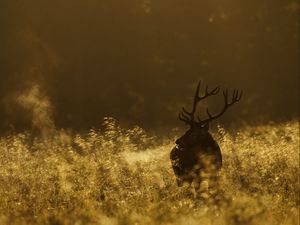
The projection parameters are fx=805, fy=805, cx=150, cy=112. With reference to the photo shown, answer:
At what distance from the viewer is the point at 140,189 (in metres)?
10.5

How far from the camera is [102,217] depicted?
8.27 meters

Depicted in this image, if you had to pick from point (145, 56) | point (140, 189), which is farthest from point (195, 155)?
point (145, 56)

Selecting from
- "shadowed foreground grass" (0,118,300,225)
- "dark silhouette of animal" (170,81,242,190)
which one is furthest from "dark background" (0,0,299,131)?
"dark silhouette of animal" (170,81,242,190)

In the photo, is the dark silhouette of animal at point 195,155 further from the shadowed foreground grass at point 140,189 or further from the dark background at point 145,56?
the dark background at point 145,56

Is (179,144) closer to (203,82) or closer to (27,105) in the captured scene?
(27,105)

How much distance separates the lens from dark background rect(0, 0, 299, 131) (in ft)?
112

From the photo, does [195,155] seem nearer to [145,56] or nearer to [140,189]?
[140,189]

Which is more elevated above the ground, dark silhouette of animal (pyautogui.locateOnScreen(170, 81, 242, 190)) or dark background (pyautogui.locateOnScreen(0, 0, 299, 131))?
dark background (pyautogui.locateOnScreen(0, 0, 299, 131))

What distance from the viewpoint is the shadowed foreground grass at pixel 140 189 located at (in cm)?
838

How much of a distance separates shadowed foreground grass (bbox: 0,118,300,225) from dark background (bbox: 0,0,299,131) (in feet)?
58.6

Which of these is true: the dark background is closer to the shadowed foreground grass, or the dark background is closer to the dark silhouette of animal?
the shadowed foreground grass

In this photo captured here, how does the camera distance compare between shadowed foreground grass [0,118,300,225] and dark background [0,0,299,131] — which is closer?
shadowed foreground grass [0,118,300,225]

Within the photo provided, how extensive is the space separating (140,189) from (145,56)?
3067cm

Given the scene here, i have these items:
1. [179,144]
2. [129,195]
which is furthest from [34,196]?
[179,144]
